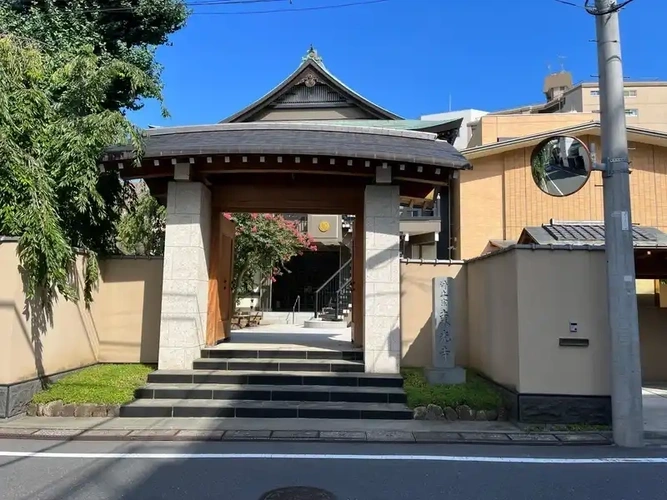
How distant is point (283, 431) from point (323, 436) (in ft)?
1.72

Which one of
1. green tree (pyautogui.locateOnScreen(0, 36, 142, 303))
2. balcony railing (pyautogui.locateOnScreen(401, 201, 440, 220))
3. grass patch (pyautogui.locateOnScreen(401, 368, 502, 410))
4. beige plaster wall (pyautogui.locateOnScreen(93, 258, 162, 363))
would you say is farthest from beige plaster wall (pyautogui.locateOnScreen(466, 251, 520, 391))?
balcony railing (pyautogui.locateOnScreen(401, 201, 440, 220))

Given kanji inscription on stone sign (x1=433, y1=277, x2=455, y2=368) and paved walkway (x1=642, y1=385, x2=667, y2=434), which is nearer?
paved walkway (x1=642, y1=385, x2=667, y2=434)

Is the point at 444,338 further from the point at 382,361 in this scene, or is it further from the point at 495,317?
the point at 382,361

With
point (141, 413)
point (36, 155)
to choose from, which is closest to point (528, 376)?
point (141, 413)

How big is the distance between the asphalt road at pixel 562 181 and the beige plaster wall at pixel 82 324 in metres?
6.58

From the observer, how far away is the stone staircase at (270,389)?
270 inches

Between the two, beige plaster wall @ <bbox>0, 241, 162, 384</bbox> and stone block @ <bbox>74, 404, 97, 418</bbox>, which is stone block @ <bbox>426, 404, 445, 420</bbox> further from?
beige plaster wall @ <bbox>0, 241, 162, 384</bbox>

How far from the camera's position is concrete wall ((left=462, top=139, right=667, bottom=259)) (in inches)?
641

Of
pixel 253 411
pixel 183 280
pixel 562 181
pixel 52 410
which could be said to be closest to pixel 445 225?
pixel 562 181

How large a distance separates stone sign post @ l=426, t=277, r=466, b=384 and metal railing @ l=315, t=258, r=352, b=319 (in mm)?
9852

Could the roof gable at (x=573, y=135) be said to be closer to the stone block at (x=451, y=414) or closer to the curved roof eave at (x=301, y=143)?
the curved roof eave at (x=301, y=143)

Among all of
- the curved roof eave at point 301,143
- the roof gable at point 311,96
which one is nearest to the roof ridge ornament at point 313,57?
the roof gable at point 311,96

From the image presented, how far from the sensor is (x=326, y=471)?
4.87 m

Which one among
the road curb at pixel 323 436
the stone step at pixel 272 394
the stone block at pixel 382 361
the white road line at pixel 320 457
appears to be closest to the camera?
the white road line at pixel 320 457
